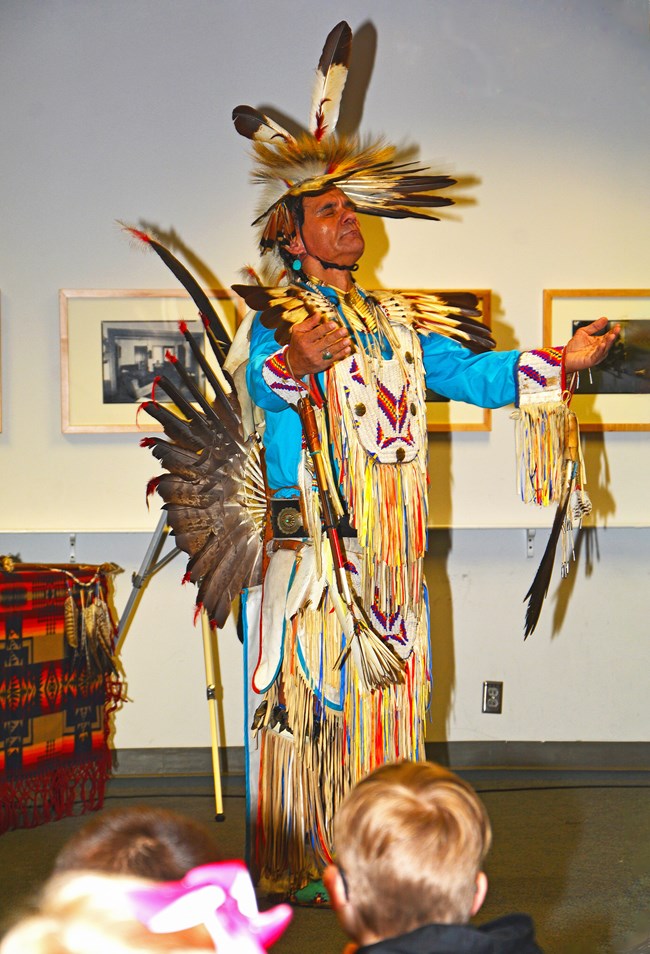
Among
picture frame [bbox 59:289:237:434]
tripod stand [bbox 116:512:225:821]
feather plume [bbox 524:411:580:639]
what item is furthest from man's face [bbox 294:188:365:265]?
picture frame [bbox 59:289:237:434]

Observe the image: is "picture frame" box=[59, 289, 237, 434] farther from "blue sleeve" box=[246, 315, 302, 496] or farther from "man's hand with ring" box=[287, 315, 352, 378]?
"man's hand with ring" box=[287, 315, 352, 378]

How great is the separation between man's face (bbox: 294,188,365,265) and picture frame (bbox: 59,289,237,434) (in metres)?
1.37

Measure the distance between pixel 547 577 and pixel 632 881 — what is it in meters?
1.01

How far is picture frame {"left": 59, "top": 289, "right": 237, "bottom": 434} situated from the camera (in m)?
3.72

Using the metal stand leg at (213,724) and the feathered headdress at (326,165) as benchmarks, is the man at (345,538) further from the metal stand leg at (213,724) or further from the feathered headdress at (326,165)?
the metal stand leg at (213,724)

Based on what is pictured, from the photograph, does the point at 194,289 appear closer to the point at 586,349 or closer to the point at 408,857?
the point at 586,349

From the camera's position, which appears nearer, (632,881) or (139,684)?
(632,881)

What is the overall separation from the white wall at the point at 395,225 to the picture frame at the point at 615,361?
2.4 inches

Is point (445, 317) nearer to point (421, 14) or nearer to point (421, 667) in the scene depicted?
point (421, 667)

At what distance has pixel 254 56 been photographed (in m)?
3.76

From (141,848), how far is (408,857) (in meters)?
0.28

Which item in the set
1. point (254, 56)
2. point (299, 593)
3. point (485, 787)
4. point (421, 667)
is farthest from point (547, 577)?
point (254, 56)

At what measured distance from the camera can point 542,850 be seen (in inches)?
117

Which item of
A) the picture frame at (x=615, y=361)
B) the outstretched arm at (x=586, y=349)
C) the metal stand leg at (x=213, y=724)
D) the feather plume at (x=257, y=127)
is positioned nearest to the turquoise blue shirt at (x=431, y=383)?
the outstretched arm at (x=586, y=349)
